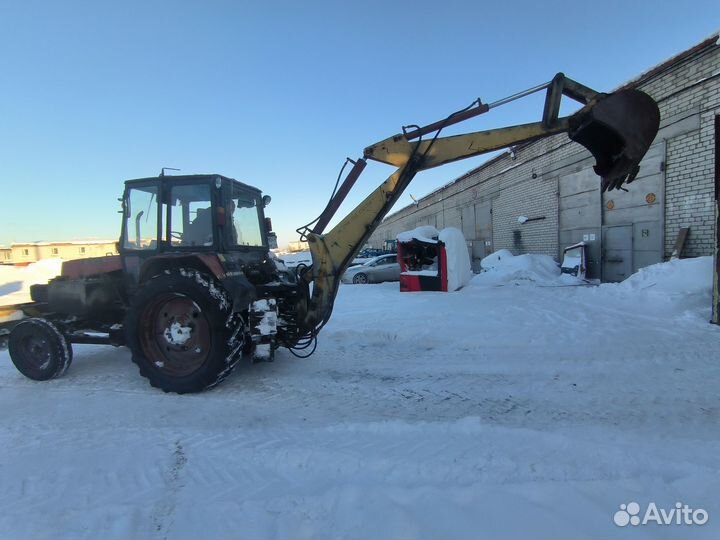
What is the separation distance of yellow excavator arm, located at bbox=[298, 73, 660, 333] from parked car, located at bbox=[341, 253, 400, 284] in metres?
11.1

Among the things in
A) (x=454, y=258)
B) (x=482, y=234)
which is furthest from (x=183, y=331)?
(x=482, y=234)

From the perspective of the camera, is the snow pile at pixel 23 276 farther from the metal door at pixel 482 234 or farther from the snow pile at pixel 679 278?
the metal door at pixel 482 234

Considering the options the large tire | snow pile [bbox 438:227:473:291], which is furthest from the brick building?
the large tire

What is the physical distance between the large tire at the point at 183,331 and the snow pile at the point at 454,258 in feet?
28.5

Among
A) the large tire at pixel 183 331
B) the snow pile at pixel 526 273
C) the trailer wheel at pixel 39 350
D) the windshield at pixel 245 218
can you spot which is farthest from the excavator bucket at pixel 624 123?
the snow pile at pixel 526 273

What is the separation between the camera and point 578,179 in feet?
43.1

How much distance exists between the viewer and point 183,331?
169 inches

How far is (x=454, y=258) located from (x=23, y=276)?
711 inches

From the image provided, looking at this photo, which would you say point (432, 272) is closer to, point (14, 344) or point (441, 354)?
point (441, 354)

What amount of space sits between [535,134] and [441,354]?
3125mm

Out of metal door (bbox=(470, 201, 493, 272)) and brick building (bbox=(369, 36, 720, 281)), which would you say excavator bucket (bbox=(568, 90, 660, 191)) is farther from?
metal door (bbox=(470, 201, 493, 272))

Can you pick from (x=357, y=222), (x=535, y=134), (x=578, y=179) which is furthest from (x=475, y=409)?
(x=578, y=179)

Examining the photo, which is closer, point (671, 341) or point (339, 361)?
point (339, 361)

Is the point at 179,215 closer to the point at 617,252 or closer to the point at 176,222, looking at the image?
the point at 176,222
